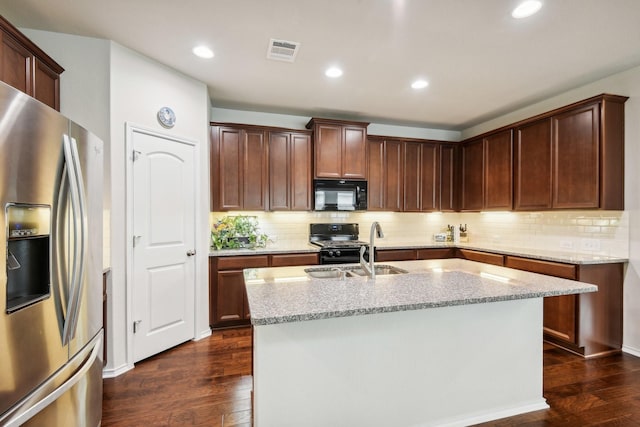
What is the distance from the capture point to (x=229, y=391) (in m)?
2.23

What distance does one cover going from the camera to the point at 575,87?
10.7 feet

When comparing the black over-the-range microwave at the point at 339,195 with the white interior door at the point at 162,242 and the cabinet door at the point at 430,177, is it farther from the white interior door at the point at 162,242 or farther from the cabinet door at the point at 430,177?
the white interior door at the point at 162,242

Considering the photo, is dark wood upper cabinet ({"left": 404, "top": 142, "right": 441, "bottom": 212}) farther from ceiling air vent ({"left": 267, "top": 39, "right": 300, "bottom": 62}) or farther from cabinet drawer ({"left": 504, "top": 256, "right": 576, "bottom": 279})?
ceiling air vent ({"left": 267, "top": 39, "right": 300, "bottom": 62})

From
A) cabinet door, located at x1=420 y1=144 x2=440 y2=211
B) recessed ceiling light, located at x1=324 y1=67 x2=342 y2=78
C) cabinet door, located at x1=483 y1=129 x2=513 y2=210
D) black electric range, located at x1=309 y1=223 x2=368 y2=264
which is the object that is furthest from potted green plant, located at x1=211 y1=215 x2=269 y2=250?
cabinet door, located at x1=483 y1=129 x2=513 y2=210

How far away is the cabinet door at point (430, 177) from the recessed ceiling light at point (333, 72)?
208cm

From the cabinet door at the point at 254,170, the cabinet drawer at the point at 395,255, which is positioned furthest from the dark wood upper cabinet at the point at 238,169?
the cabinet drawer at the point at 395,255

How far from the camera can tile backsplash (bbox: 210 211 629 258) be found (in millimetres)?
3031

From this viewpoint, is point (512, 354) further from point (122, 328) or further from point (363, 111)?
point (363, 111)

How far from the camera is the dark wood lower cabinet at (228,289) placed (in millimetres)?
3389

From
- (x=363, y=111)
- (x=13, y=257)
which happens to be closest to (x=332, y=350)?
(x=13, y=257)

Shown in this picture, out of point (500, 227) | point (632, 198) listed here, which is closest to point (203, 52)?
point (632, 198)

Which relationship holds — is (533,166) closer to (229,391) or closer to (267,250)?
(267,250)

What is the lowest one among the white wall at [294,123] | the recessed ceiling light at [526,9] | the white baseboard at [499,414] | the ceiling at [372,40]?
the white baseboard at [499,414]

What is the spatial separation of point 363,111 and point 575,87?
7.51ft
